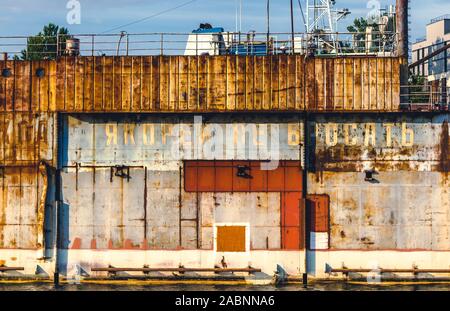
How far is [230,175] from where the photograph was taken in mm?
38156

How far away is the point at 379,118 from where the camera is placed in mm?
38281

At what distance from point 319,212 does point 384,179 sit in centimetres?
353

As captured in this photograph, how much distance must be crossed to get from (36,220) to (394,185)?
688 inches

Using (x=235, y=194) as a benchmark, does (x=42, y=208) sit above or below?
below

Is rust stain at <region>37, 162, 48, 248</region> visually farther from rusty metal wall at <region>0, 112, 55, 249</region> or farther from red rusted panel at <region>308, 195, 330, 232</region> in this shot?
red rusted panel at <region>308, 195, 330, 232</region>

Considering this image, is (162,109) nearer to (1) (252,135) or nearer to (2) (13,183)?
(1) (252,135)

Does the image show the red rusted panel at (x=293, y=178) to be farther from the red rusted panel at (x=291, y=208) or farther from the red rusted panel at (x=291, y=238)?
the red rusted panel at (x=291, y=238)

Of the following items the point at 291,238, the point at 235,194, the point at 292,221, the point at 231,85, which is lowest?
the point at 291,238

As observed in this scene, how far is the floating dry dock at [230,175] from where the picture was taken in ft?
124

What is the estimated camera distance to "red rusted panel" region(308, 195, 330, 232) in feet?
125

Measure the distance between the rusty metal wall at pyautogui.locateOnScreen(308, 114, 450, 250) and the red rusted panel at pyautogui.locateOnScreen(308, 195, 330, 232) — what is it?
260mm

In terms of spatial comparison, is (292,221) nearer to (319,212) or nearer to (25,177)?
(319,212)

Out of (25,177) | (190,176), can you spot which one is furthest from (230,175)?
(25,177)
